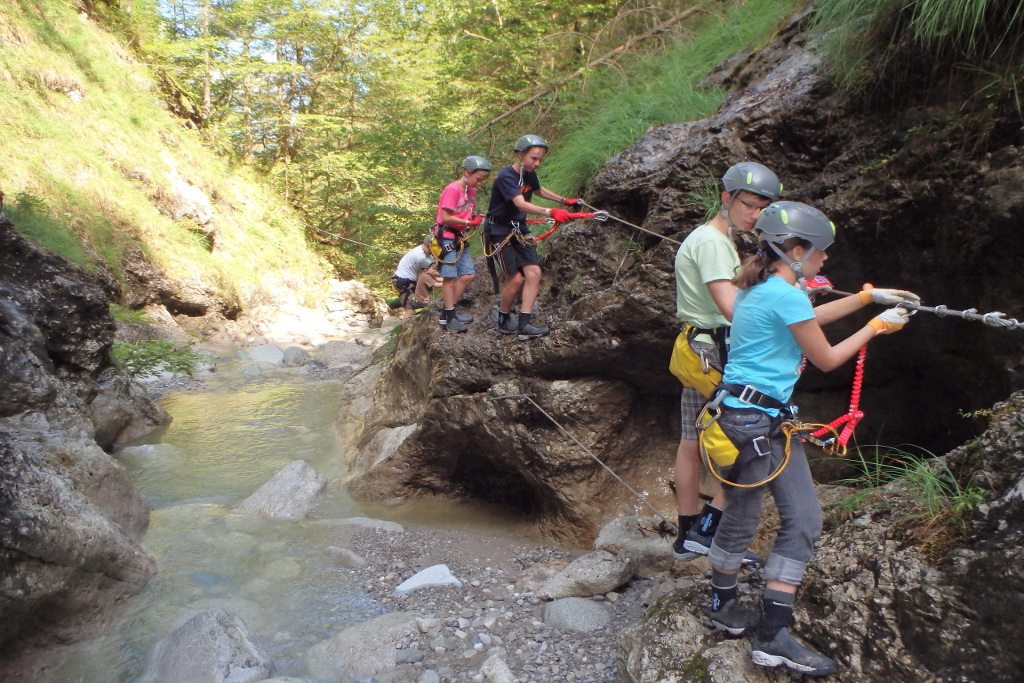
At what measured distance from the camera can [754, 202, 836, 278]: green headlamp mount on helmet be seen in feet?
8.23

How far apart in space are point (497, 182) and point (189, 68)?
17232 mm

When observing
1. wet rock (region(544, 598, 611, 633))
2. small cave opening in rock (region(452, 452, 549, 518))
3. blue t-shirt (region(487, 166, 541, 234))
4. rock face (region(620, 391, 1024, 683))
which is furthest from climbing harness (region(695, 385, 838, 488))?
small cave opening in rock (region(452, 452, 549, 518))

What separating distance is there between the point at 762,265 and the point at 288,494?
17.2 ft

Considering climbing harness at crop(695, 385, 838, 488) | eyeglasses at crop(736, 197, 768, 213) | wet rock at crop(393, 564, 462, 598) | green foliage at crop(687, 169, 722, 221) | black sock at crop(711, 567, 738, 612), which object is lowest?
wet rock at crop(393, 564, 462, 598)

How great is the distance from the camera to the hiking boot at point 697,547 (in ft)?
10.4

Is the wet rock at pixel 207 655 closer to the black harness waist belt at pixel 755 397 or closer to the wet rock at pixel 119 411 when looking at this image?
the black harness waist belt at pixel 755 397

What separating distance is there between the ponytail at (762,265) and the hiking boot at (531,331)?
2.81 metres

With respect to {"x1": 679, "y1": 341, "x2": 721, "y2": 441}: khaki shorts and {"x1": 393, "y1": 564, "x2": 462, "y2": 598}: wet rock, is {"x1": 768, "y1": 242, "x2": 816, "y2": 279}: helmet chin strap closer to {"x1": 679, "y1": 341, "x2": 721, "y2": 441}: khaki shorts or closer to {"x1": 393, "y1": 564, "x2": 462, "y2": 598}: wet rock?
{"x1": 679, "y1": 341, "x2": 721, "y2": 441}: khaki shorts

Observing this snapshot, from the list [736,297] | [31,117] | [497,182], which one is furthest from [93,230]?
[736,297]

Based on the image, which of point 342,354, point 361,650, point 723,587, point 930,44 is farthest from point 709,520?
point 342,354

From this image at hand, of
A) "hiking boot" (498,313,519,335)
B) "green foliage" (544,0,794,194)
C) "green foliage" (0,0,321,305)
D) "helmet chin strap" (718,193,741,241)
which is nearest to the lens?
"helmet chin strap" (718,193,741,241)

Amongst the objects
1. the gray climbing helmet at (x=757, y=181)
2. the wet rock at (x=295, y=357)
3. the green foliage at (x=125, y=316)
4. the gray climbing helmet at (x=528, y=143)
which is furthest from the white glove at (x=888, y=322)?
the wet rock at (x=295, y=357)

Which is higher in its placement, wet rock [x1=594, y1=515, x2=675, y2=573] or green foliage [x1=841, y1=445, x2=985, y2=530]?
green foliage [x1=841, y1=445, x2=985, y2=530]

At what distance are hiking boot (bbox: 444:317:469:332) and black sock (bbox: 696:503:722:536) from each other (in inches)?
135
